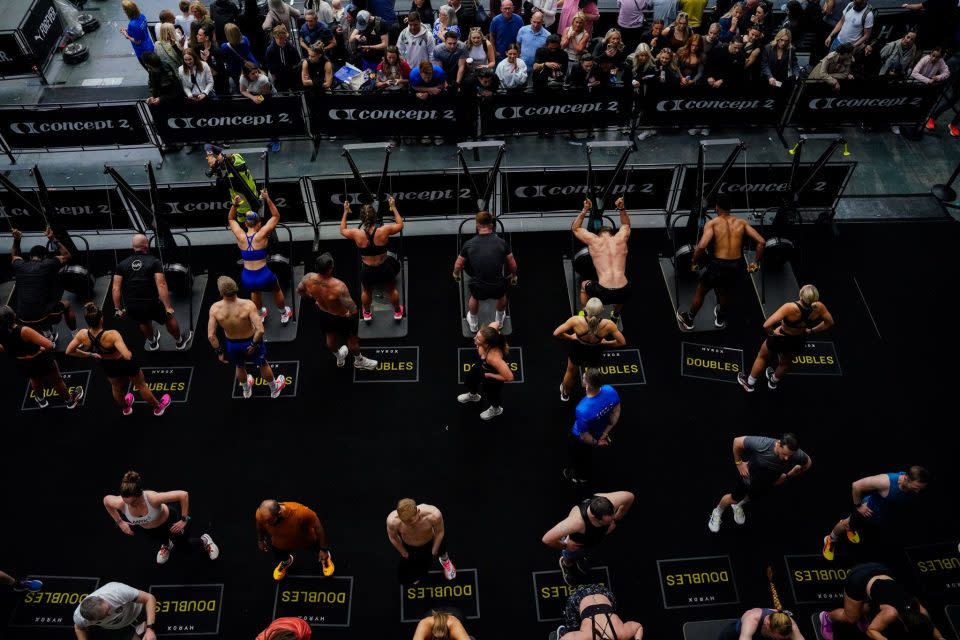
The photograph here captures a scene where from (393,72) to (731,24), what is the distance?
17.8ft

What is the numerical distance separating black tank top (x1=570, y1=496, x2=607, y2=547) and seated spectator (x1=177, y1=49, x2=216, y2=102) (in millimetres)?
8289

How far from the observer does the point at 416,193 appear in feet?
30.5

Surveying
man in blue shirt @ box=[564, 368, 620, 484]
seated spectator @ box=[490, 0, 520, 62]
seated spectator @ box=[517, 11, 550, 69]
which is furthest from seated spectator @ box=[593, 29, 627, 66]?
man in blue shirt @ box=[564, 368, 620, 484]

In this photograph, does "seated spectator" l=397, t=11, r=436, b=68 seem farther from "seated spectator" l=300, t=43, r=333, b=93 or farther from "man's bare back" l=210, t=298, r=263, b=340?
"man's bare back" l=210, t=298, r=263, b=340

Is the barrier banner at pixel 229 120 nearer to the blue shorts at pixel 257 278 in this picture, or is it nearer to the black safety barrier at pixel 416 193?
the black safety barrier at pixel 416 193

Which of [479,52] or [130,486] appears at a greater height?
[479,52]

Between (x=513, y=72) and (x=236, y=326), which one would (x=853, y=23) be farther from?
(x=236, y=326)

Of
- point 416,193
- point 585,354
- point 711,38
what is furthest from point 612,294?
point 711,38

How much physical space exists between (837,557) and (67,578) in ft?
24.5

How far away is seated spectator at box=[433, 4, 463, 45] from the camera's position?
1115cm

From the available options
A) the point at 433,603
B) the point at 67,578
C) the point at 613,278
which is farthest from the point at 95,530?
the point at 613,278

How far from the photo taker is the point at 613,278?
804 cm

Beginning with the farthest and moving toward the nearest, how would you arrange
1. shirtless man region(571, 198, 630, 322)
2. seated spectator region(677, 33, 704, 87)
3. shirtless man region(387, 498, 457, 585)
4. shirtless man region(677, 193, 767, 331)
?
seated spectator region(677, 33, 704, 87), shirtless man region(677, 193, 767, 331), shirtless man region(571, 198, 630, 322), shirtless man region(387, 498, 457, 585)

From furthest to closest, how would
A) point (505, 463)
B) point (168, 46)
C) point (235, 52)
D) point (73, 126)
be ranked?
point (235, 52)
point (168, 46)
point (73, 126)
point (505, 463)
